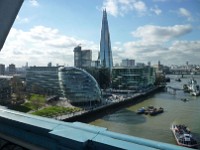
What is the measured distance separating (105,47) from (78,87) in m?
20.3

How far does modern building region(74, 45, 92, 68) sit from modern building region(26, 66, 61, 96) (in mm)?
15535

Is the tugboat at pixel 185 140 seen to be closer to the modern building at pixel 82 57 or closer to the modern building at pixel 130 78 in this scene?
the modern building at pixel 130 78

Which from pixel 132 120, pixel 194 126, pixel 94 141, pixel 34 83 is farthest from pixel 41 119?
pixel 34 83

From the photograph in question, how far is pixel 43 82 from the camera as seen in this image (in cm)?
2255

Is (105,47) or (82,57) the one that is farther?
(82,57)

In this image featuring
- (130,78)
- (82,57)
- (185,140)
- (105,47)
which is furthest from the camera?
(82,57)

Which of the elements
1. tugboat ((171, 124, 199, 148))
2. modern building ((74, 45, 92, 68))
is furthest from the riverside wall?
modern building ((74, 45, 92, 68))

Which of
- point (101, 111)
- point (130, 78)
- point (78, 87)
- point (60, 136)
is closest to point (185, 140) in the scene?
point (101, 111)

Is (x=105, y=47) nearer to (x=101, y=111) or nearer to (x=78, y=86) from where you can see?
(x=78, y=86)

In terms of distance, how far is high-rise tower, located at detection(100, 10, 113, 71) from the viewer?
3484 centimetres

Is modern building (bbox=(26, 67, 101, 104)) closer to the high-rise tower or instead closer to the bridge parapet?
the bridge parapet

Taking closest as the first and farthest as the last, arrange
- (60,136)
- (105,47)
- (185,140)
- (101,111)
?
(60,136) → (185,140) → (101,111) → (105,47)

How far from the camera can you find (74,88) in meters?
16.3

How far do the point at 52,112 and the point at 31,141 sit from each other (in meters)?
12.0
